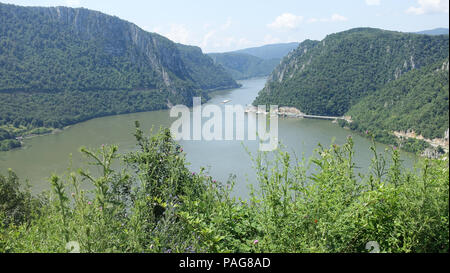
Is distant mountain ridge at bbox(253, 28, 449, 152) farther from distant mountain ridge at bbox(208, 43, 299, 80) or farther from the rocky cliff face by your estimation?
→ distant mountain ridge at bbox(208, 43, 299, 80)

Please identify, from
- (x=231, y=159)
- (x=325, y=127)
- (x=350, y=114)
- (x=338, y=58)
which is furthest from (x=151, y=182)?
(x=338, y=58)

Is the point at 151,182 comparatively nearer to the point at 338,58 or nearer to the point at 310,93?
the point at 310,93

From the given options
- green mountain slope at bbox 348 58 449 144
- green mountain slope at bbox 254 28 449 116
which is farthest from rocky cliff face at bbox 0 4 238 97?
green mountain slope at bbox 348 58 449 144

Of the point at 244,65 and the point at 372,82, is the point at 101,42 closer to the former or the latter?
the point at 372,82

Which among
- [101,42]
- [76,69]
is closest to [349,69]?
[76,69]

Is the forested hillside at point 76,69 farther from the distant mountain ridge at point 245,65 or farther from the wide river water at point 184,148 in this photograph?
the distant mountain ridge at point 245,65

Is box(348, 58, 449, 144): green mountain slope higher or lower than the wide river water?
higher

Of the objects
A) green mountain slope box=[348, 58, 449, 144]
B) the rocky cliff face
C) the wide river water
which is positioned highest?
the rocky cliff face

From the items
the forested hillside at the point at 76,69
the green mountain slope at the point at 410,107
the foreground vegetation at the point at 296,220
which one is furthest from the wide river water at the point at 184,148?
the foreground vegetation at the point at 296,220
